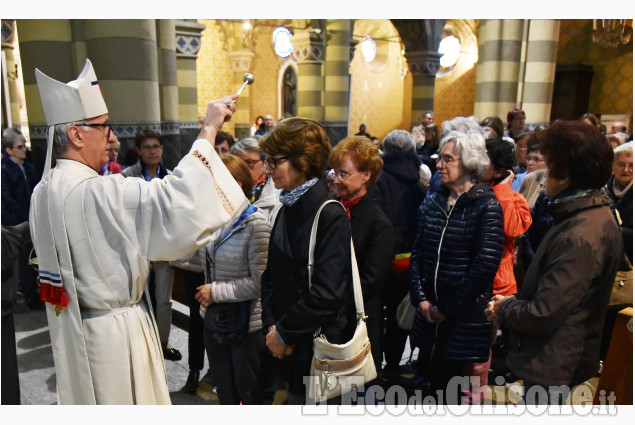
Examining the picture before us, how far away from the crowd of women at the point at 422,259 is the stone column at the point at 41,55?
9.01 ft

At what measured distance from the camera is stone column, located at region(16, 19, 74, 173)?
4.67m

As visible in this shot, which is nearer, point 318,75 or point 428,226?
point 428,226

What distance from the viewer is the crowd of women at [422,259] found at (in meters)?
1.89

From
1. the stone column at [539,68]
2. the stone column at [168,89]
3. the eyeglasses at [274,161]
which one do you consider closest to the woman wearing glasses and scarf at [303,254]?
the eyeglasses at [274,161]

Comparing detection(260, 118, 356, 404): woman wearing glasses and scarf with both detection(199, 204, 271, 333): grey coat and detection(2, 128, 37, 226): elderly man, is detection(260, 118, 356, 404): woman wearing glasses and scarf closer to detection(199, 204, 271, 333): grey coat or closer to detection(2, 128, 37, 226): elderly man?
detection(199, 204, 271, 333): grey coat

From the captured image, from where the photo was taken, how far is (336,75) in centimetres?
1077

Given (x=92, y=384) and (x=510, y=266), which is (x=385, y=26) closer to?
(x=510, y=266)

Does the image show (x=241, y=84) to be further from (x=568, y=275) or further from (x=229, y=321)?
(x=568, y=275)

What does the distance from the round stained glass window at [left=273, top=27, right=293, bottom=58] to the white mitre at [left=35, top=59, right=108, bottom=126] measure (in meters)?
15.2

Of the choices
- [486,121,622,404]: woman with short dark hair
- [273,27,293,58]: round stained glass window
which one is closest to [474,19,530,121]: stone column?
[273,27,293,58]: round stained glass window

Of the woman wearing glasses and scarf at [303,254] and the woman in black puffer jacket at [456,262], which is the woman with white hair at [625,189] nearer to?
A: the woman in black puffer jacket at [456,262]

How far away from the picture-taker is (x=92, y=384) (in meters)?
1.75

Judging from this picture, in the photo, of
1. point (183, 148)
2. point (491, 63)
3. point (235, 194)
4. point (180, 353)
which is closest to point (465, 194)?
point (235, 194)

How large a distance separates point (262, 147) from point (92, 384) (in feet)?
3.51
